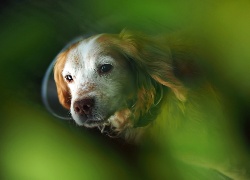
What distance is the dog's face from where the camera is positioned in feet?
1.93

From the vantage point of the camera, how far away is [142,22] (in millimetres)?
621

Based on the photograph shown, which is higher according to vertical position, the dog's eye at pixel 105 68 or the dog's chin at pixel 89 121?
the dog's eye at pixel 105 68

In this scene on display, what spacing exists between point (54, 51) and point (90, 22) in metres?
0.06

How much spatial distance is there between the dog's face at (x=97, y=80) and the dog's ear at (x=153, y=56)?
2 centimetres

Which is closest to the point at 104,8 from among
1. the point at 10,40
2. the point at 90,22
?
the point at 90,22

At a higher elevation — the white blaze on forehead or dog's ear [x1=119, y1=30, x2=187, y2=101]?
the white blaze on forehead

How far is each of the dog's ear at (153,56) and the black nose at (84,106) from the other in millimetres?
73

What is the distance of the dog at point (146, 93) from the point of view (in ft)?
1.95

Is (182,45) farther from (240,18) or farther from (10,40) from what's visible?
(10,40)

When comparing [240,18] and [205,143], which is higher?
[240,18]

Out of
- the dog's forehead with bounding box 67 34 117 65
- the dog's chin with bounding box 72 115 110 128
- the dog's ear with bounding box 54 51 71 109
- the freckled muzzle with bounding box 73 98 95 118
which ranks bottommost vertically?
the dog's chin with bounding box 72 115 110 128

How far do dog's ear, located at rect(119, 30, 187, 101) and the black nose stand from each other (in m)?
0.07

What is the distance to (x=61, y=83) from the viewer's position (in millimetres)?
617

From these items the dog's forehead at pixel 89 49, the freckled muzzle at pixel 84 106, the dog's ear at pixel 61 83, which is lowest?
the freckled muzzle at pixel 84 106
